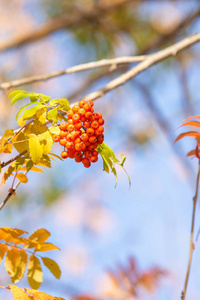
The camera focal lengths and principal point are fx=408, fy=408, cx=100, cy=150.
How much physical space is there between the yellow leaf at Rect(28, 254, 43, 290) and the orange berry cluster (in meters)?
0.24

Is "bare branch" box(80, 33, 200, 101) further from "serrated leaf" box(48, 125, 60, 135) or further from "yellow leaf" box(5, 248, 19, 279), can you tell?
"yellow leaf" box(5, 248, 19, 279)

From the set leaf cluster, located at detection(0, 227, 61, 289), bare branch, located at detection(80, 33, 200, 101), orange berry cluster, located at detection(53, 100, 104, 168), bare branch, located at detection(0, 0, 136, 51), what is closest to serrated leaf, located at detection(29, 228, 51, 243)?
leaf cluster, located at detection(0, 227, 61, 289)

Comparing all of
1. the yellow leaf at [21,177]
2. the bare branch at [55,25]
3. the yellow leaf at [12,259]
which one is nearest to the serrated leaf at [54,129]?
the yellow leaf at [21,177]

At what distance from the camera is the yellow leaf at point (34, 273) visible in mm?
857

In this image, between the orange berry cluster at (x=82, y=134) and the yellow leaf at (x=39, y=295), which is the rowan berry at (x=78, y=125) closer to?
the orange berry cluster at (x=82, y=134)

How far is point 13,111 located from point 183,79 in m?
1.50

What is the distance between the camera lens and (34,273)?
2.85 ft

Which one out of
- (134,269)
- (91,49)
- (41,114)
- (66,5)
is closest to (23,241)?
(41,114)

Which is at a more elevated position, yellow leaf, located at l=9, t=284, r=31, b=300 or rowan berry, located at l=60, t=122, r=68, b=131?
rowan berry, located at l=60, t=122, r=68, b=131

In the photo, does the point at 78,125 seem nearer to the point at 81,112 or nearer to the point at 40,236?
the point at 81,112

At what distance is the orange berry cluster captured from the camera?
2.62 ft

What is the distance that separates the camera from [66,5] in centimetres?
383

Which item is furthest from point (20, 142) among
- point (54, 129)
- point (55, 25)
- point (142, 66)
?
point (55, 25)

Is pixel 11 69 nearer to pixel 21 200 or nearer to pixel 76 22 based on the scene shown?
pixel 76 22
